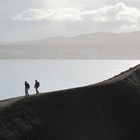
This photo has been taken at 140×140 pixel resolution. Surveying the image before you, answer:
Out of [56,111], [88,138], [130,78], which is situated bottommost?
[88,138]

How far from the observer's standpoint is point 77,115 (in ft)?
156

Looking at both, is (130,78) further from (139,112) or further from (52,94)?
(52,94)

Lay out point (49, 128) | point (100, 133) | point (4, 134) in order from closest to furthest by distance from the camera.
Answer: point (4, 134)
point (49, 128)
point (100, 133)

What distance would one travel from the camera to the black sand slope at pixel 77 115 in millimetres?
43062

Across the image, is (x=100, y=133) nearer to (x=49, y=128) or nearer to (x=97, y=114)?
(x=97, y=114)

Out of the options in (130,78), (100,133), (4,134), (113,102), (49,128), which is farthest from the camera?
(130,78)

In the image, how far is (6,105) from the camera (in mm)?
44625

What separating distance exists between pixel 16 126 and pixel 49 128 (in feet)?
12.2

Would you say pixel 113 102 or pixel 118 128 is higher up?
pixel 113 102

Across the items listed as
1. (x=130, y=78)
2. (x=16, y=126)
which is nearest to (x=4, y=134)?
(x=16, y=126)

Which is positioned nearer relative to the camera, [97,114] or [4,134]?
[4,134]

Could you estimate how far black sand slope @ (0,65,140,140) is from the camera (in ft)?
141

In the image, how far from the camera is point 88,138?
46344 mm

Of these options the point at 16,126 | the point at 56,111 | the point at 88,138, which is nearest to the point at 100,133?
the point at 88,138
